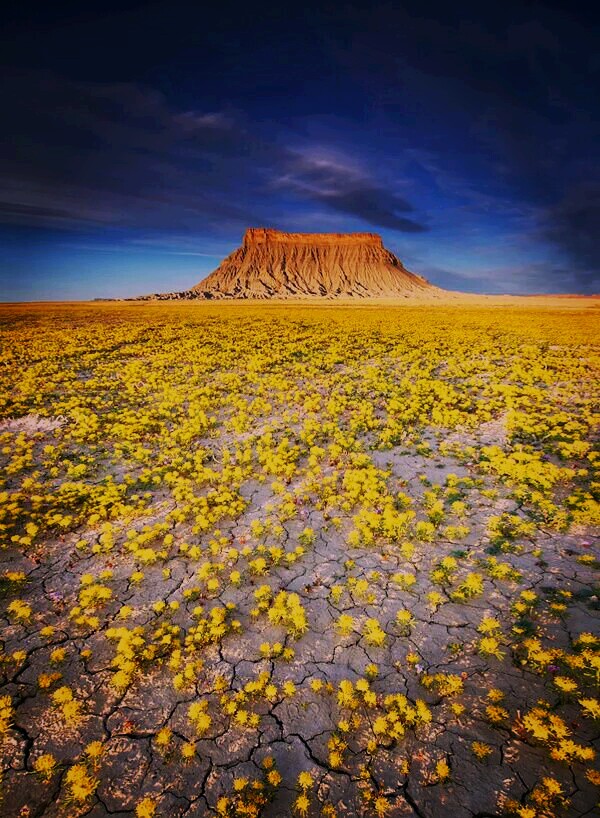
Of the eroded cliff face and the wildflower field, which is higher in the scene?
the eroded cliff face

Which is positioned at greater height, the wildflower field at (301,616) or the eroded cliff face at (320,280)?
the eroded cliff face at (320,280)

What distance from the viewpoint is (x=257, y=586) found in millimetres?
5570

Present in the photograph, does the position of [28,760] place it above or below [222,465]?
below

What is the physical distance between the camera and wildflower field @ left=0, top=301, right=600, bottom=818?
11.1ft

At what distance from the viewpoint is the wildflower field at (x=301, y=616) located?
3.40m

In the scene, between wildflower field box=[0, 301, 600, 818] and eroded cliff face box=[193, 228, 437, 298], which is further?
eroded cliff face box=[193, 228, 437, 298]

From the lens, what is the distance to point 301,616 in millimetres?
4848

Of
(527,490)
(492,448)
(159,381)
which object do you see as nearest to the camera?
(527,490)

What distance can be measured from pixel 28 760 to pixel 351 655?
136 inches

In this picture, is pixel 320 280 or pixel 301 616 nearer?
pixel 301 616

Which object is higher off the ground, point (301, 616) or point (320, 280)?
point (320, 280)

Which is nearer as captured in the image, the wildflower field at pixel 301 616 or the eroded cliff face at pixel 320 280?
the wildflower field at pixel 301 616

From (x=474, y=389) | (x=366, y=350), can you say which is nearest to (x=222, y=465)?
(x=474, y=389)

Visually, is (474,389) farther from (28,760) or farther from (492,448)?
(28,760)
